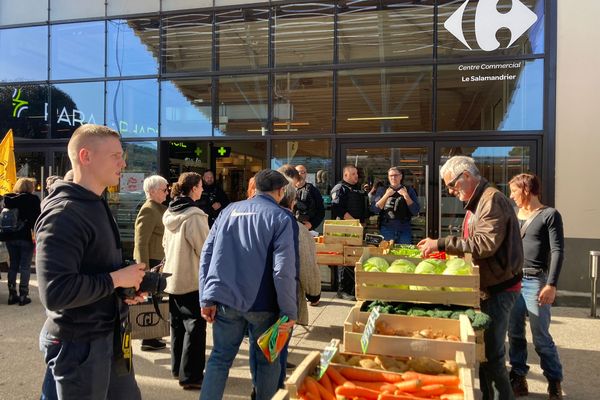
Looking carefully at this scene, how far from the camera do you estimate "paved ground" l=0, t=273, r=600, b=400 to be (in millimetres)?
4219

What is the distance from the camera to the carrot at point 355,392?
7.16 feet

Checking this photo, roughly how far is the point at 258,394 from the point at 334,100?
6194 millimetres

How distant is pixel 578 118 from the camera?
7.35 meters

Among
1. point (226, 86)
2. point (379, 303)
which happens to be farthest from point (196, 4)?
point (379, 303)

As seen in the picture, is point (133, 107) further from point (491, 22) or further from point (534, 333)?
point (534, 333)

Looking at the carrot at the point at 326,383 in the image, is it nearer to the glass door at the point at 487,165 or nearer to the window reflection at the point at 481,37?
the glass door at the point at 487,165

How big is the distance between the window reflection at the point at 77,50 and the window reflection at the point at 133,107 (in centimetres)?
58

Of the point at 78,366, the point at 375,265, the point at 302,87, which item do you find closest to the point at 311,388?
the point at 78,366

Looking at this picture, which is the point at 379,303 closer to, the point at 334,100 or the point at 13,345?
the point at 13,345

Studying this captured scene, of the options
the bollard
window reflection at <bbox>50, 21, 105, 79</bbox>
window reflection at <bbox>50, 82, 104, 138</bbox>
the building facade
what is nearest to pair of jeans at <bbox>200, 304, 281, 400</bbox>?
the bollard

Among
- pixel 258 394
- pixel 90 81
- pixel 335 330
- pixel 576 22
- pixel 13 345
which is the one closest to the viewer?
pixel 258 394

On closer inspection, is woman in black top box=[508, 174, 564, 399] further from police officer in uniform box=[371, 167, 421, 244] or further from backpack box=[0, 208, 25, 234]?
backpack box=[0, 208, 25, 234]

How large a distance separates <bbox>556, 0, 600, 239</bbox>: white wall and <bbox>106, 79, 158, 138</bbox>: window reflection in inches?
287

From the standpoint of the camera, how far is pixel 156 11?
949cm
